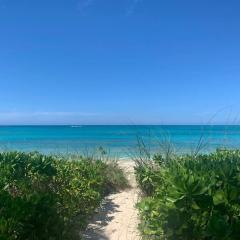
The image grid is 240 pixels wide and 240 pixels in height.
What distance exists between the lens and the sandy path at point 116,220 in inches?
224

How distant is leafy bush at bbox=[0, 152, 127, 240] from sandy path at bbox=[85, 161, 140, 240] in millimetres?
208

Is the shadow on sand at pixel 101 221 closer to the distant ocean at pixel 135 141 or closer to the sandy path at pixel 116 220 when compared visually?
the sandy path at pixel 116 220

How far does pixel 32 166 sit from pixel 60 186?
564 mm

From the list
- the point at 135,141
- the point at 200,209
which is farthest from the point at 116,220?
the point at 135,141

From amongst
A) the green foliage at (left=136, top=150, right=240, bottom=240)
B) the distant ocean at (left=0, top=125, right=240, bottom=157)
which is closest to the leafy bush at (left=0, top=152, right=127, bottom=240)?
the green foliage at (left=136, top=150, right=240, bottom=240)

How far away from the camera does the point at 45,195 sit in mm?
4145

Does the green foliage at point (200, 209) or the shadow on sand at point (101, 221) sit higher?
the green foliage at point (200, 209)

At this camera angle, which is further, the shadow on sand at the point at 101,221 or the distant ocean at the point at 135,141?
the distant ocean at the point at 135,141

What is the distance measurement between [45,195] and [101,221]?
2382 mm

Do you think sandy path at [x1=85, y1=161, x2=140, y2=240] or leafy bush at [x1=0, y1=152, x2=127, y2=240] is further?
sandy path at [x1=85, y1=161, x2=140, y2=240]

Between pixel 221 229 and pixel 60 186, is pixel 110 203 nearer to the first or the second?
pixel 60 186

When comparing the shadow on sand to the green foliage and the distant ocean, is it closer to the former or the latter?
the green foliage

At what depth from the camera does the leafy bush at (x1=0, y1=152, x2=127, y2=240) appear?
364cm

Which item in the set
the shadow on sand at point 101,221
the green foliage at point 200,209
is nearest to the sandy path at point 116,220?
the shadow on sand at point 101,221
